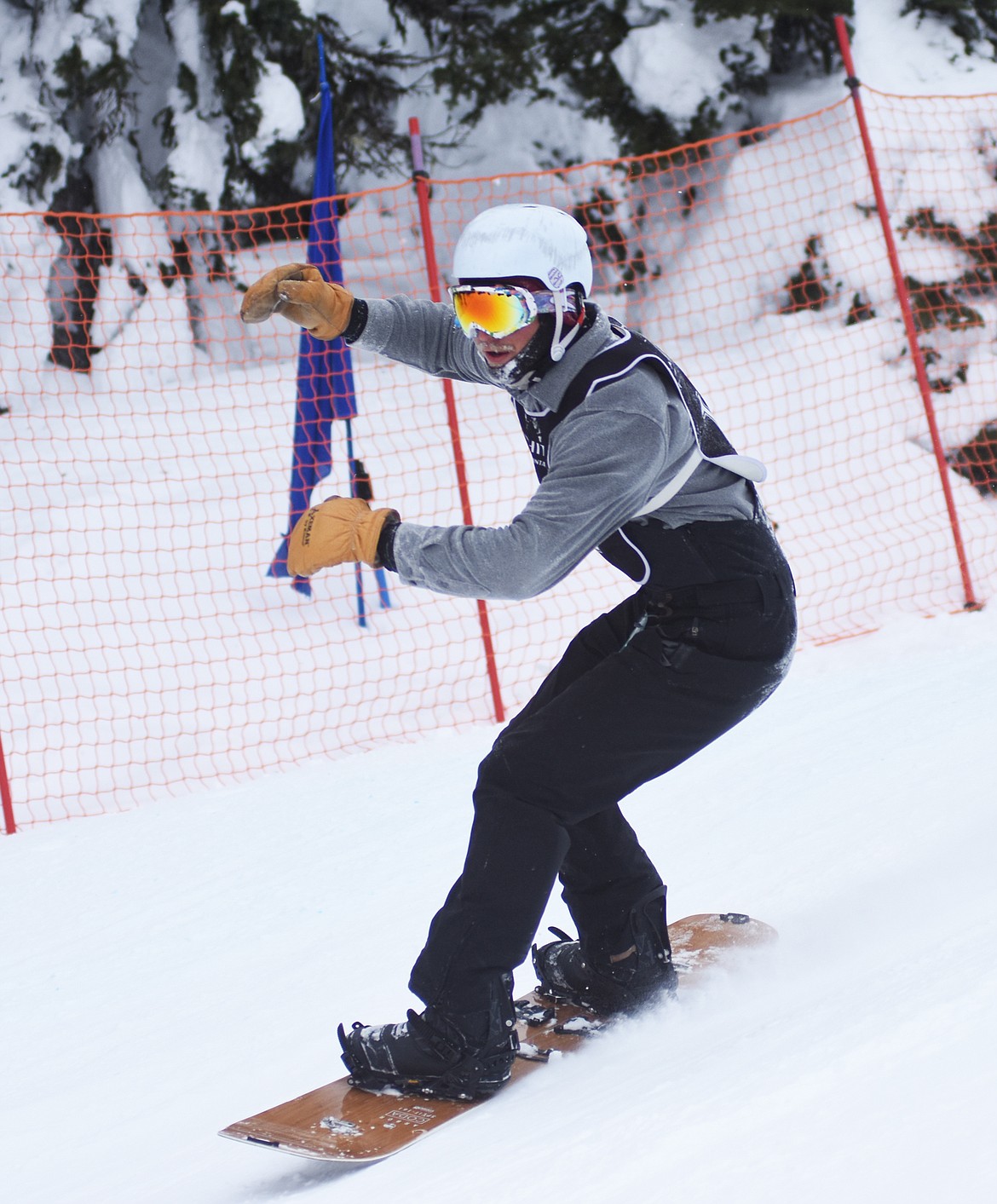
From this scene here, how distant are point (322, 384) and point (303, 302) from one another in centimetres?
414

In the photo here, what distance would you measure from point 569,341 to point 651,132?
26.4 feet

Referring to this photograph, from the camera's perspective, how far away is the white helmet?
2.15 metres

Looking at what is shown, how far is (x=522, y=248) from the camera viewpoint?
2.15 meters

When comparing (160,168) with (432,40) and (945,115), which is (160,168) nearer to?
(432,40)

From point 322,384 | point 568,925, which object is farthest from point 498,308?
point 322,384

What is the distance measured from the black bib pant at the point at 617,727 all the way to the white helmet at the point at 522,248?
1.62ft

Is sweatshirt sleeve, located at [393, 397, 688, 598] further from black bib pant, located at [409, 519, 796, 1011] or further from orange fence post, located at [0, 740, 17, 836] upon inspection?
orange fence post, located at [0, 740, 17, 836]

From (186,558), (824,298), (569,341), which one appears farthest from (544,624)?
(569,341)

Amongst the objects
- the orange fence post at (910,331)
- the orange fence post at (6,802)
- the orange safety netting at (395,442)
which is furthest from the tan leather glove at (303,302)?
the orange fence post at (910,331)

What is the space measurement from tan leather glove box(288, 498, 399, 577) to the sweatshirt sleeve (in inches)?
2.0

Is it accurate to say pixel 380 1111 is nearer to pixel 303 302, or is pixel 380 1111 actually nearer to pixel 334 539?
pixel 334 539

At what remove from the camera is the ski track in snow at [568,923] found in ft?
5.28

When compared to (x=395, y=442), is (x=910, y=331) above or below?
below

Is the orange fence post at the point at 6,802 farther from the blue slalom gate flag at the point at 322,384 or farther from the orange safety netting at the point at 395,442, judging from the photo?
the blue slalom gate flag at the point at 322,384
